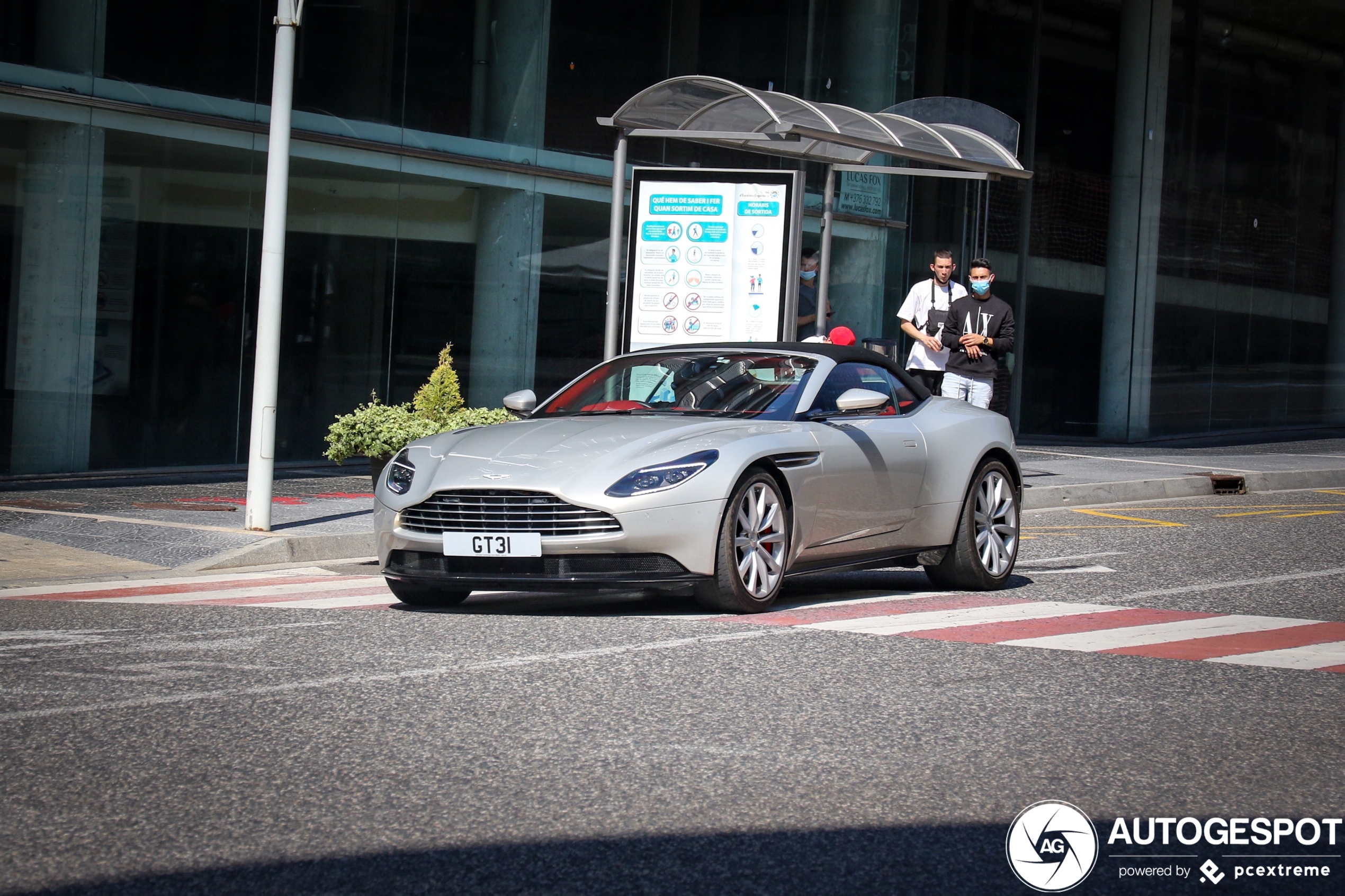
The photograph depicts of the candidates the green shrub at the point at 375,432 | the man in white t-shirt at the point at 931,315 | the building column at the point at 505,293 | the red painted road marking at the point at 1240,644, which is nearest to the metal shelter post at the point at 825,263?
the man in white t-shirt at the point at 931,315

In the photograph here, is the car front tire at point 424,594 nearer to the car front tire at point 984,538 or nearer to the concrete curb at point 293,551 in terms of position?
the concrete curb at point 293,551

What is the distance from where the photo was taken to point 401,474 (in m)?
8.38

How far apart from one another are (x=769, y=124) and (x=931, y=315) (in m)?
2.61

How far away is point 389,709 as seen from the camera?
569cm

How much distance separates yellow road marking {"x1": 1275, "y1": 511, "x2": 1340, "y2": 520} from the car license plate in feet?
29.5

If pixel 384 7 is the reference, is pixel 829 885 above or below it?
below

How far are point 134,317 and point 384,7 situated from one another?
14.6ft

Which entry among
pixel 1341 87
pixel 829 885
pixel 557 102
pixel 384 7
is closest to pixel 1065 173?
pixel 1341 87

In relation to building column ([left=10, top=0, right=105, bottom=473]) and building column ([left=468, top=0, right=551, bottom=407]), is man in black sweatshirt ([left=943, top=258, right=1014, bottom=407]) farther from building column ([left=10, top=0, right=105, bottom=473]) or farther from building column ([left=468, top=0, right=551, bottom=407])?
building column ([left=10, top=0, right=105, bottom=473])

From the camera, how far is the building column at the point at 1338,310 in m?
33.3

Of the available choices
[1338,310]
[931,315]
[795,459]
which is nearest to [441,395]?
[931,315]

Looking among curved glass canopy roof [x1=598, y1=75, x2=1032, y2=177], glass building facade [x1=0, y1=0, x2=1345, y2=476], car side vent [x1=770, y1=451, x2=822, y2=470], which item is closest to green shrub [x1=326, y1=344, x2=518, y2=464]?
curved glass canopy roof [x1=598, y1=75, x2=1032, y2=177]

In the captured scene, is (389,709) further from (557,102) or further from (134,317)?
(557,102)

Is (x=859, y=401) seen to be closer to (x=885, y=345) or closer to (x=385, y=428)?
(x=385, y=428)
